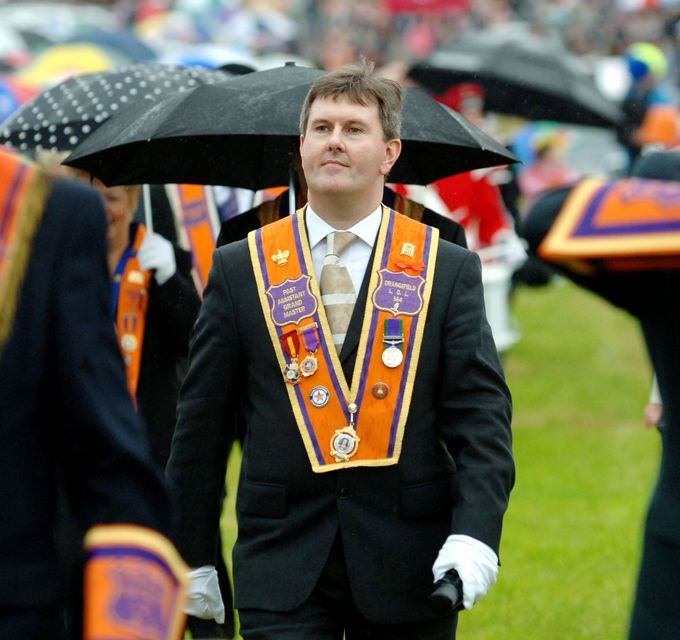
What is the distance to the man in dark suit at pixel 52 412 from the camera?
276cm

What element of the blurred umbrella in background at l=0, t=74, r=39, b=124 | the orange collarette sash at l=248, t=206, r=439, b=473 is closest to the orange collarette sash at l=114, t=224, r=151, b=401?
the orange collarette sash at l=248, t=206, r=439, b=473

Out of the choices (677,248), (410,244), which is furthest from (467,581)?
(677,248)

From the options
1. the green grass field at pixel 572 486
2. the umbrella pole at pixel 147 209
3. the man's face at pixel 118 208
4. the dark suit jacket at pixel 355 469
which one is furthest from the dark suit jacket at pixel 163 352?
the green grass field at pixel 572 486

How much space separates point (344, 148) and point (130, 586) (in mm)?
2094

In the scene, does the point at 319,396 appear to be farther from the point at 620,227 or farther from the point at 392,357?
the point at 620,227

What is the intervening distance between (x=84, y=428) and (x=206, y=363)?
1624 millimetres

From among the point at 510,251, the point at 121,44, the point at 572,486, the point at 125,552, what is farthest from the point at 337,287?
the point at 121,44

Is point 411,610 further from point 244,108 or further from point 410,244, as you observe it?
point 244,108

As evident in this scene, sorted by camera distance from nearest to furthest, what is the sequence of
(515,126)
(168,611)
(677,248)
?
(168,611), (677,248), (515,126)

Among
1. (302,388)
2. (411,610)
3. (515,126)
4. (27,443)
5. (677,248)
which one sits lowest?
(515,126)

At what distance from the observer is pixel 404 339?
14.3ft

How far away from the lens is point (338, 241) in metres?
4.50

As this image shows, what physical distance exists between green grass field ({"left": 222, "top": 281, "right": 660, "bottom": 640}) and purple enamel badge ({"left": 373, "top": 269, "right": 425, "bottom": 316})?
3.19 m

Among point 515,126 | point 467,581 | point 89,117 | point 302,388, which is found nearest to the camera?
point 467,581
